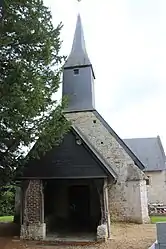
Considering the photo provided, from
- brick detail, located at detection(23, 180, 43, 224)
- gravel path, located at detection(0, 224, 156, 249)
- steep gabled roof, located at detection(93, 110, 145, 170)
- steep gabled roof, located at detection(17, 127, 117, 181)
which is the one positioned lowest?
gravel path, located at detection(0, 224, 156, 249)

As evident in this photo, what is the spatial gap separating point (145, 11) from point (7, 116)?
5.99m

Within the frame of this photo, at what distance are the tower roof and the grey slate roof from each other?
42.9 feet

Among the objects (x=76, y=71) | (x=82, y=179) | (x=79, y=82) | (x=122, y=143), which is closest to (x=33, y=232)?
(x=82, y=179)

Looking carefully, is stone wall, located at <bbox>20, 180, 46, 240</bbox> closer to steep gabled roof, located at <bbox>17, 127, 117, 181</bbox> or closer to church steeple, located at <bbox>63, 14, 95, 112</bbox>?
steep gabled roof, located at <bbox>17, 127, 117, 181</bbox>

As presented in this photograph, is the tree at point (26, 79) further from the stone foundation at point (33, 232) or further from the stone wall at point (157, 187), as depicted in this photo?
the stone wall at point (157, 187)

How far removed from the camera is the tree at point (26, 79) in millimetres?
7566

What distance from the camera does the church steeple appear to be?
744 inches

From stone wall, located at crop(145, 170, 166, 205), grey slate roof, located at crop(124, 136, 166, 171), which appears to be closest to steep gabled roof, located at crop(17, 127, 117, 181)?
stone wall, located at crop(145, 170, 166, 205)

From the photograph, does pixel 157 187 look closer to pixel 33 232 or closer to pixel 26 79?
pixel 33 232

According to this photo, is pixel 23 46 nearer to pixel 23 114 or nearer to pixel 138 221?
pixel 23 114

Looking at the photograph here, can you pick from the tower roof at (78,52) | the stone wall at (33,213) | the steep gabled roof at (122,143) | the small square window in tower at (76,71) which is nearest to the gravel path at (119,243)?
the stone wall at (33,213)

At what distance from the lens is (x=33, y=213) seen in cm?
1076

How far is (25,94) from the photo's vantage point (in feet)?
24.9

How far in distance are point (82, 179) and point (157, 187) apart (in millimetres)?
18464
